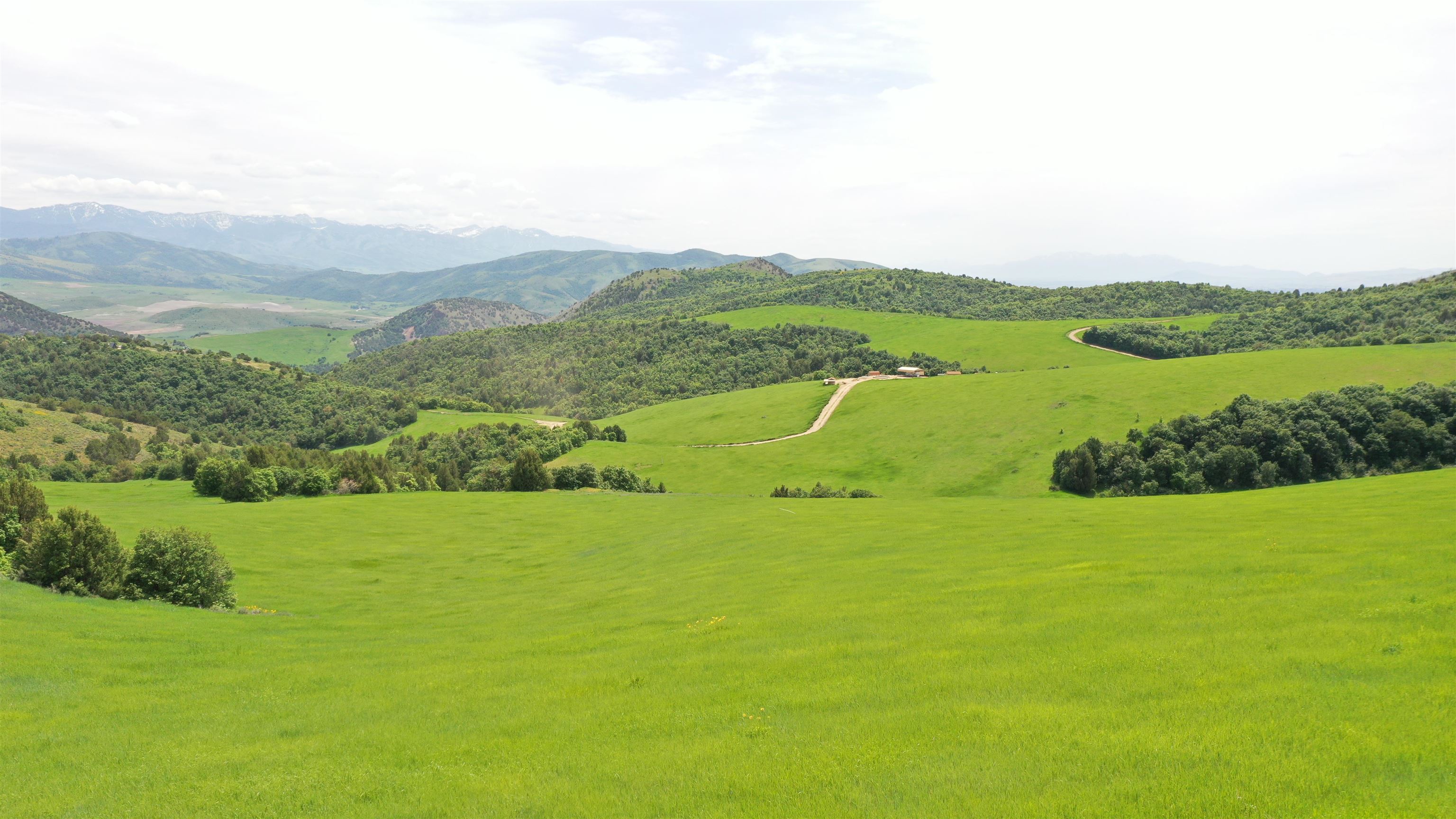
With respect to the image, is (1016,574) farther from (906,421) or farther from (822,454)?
(906,421)

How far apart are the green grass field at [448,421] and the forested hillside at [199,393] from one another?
590cm

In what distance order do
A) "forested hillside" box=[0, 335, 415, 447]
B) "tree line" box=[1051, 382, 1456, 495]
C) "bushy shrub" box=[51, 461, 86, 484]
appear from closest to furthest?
"tree line" box=[1051, 382, 1456, 495]
"bushy shrub" box=[51, 461, 86, 484]
"forested hillside" box=[0, 335, 415, 447]

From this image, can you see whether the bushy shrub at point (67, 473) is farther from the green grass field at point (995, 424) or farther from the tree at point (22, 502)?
the tree at point (22, 502)

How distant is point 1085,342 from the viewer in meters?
157

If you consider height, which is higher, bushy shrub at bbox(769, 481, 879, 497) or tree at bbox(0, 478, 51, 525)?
tree at bbox(0, 478, 51, 525)

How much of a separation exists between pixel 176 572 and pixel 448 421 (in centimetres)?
13548

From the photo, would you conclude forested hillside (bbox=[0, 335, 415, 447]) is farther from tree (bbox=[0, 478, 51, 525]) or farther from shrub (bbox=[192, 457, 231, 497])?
tree (bbox=[0, 478, 51, 525])

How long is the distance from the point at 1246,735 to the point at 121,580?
119ft

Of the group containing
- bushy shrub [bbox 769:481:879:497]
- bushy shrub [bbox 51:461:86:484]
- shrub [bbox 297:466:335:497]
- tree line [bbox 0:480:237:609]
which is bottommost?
bushy shrub [bbox 51:461:86:484]

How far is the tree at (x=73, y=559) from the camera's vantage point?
26.3 meters

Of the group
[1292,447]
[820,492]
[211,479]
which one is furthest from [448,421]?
[1292,447]

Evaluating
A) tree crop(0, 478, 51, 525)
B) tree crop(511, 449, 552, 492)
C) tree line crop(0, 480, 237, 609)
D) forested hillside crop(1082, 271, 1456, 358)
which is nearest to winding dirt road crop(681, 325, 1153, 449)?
forested hillside crop(1082, 271, 1456, 358)

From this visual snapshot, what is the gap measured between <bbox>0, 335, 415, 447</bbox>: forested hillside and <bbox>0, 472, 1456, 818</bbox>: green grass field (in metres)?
153

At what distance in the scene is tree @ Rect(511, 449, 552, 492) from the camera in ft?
234
